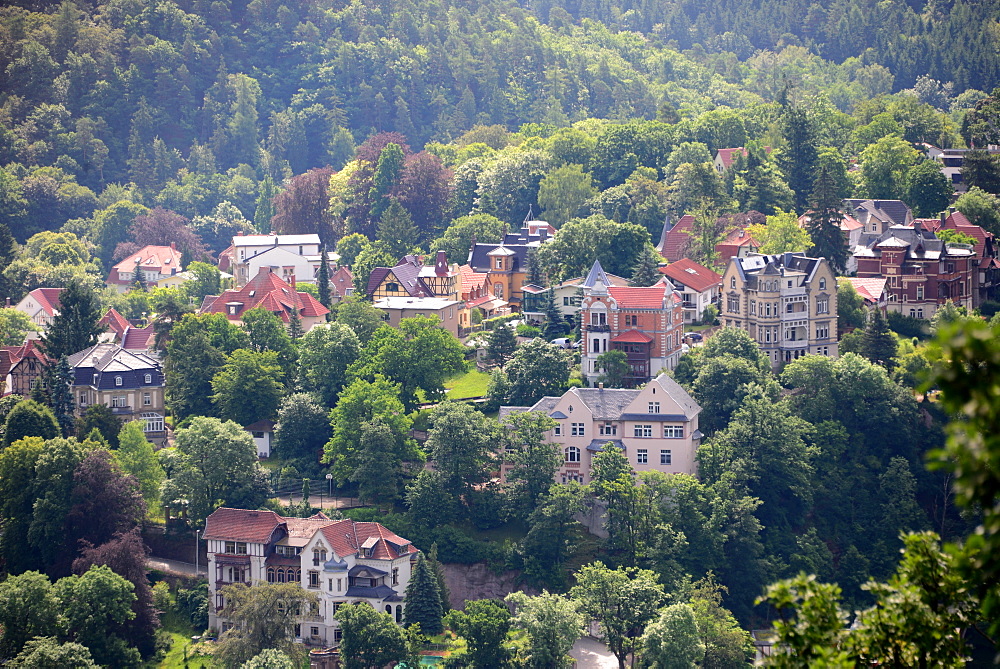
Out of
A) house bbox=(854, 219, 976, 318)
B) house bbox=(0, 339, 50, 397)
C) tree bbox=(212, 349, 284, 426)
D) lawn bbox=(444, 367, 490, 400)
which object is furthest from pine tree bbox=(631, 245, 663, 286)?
house bbox=(0, 339, 50, 397)

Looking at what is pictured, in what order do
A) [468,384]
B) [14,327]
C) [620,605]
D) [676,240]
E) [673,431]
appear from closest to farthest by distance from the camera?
[620,605], [673,431], [468,384], [676,240], [14,327]

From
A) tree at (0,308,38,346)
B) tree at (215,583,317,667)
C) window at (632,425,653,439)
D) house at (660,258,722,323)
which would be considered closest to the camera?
tree at (215,583,317,667)

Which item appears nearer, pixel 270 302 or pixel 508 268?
pixel 270 302

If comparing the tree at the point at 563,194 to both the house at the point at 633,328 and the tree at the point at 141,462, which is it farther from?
the tree at the point at 141,462

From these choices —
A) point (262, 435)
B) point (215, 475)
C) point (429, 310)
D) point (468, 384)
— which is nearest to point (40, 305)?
point (429, 310)

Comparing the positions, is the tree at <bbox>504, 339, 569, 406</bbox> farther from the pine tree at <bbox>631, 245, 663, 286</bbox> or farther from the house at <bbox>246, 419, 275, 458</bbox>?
the house at <bbox>246, 419, 275, 458</bbox>

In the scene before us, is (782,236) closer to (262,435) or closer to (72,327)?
(262,435)
